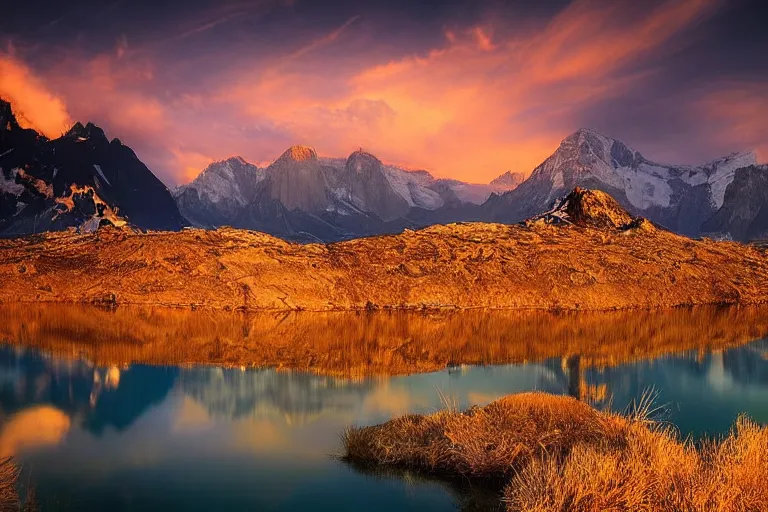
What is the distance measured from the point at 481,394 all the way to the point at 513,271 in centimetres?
4791

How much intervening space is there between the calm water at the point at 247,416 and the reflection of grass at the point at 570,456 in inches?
51.4

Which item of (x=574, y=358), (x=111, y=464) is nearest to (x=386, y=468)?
(x=111, y=464)

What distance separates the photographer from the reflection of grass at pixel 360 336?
37.2m

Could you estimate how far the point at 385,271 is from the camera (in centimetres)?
7300

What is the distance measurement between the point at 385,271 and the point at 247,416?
4837 centimetres

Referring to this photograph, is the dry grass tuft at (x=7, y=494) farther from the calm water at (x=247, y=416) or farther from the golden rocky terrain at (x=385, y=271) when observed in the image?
the golden rocky terrain at (x=385, y=271)

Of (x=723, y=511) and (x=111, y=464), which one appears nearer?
(x=723, y=511)

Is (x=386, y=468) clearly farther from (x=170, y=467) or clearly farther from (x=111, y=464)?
(x=111, y=464)

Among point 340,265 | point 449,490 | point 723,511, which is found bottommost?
point 449,490

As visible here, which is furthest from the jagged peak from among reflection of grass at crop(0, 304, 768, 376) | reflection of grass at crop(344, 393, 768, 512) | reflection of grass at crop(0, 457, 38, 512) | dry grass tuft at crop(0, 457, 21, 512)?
dry grass tuft at crop(0, 457, 21, 512)

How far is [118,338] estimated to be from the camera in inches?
1677

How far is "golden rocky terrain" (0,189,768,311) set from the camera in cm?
6638

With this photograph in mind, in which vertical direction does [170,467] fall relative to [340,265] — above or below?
below

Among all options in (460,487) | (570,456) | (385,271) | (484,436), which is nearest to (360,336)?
(484,436)
